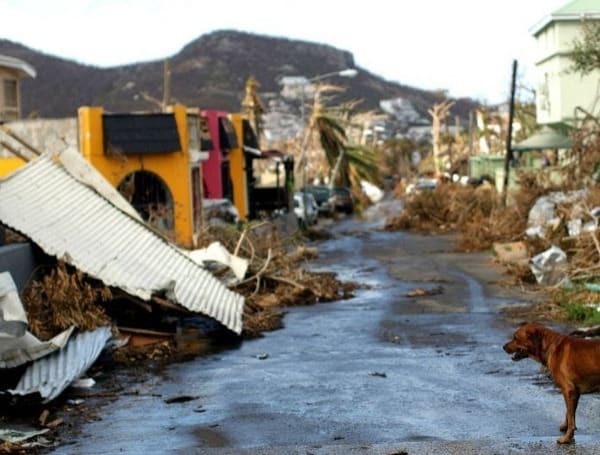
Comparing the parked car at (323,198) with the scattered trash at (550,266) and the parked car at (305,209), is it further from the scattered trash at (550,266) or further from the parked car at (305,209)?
the scattered trash at (550,266)

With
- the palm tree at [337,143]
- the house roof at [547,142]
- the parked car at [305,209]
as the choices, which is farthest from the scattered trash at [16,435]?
the palm tree at [337,143]

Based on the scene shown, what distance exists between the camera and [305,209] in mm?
50812

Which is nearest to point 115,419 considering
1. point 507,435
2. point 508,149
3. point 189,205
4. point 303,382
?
point 303,382

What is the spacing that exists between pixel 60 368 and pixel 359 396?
10.9 ft

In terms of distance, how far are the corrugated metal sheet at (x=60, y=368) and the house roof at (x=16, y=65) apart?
2666 cm

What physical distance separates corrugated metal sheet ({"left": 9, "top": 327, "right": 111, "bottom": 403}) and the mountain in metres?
64.6

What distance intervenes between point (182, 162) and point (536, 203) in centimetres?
1030

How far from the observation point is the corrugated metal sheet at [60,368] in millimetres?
11625

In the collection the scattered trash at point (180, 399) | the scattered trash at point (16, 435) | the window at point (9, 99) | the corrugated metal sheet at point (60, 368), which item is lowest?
the scattered trash at point (180, 399)

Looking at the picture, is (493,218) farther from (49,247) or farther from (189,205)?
(49,247)

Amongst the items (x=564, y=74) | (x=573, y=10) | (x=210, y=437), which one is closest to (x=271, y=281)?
(x=210, y=437)

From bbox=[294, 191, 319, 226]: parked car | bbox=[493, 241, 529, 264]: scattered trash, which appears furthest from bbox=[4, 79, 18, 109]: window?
bbox=[493, 241, 529, 264]: scattered trash

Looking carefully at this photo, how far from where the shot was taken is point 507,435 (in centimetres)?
956

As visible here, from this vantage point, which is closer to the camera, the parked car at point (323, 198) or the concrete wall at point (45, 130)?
the concrete wall at point (45, 130)
